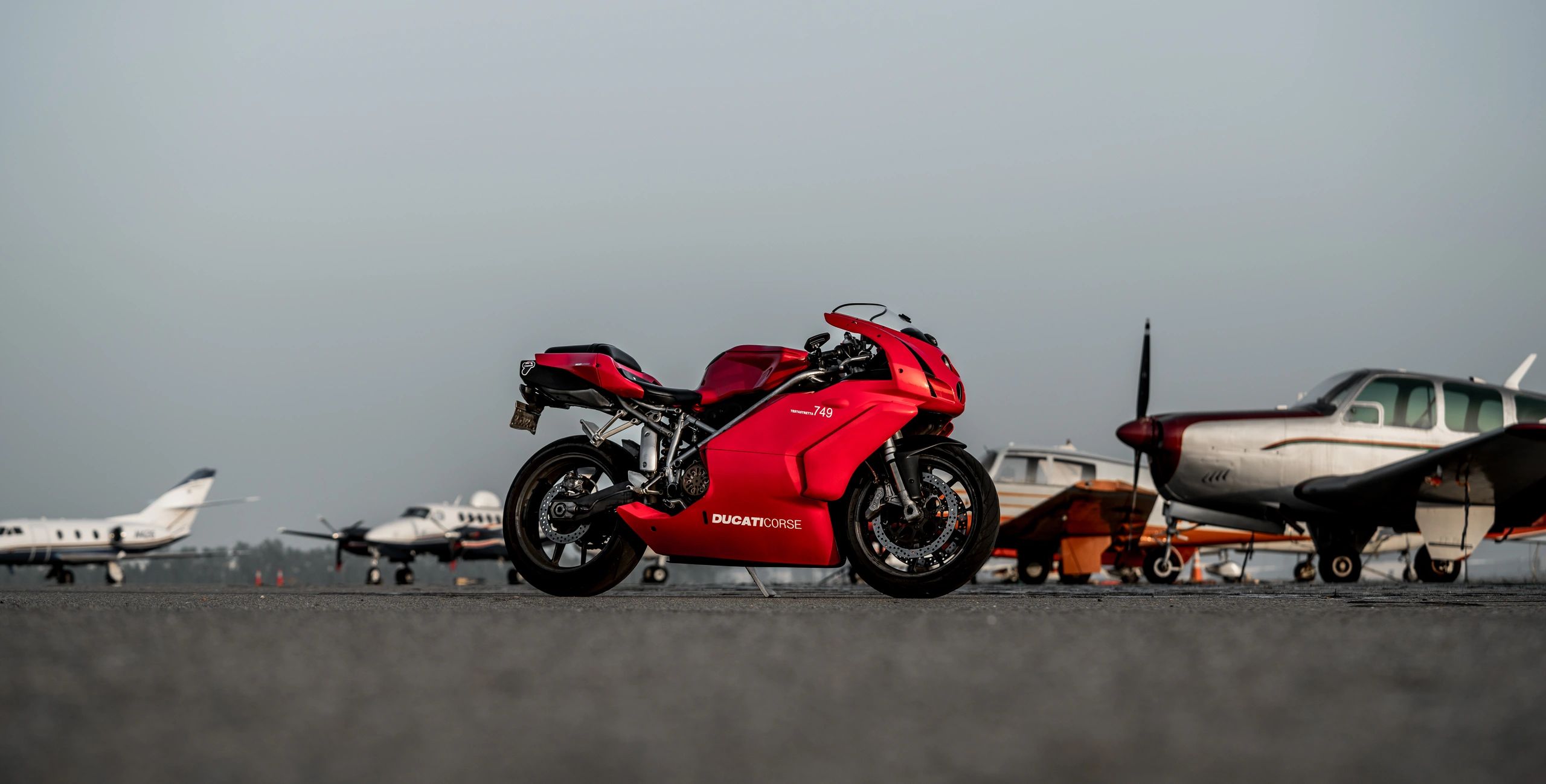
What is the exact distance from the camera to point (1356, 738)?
1.60 metres

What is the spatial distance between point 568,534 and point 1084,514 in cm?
1299

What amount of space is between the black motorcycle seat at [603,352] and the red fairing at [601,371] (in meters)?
0.02

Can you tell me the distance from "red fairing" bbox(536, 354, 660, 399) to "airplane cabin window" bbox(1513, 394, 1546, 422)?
1376 cm

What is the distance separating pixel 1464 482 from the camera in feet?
45.6

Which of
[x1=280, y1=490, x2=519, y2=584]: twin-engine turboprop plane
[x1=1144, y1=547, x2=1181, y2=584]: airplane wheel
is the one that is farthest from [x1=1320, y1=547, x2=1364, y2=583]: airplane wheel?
[x1=280, y1=490, x2=519, y2=584]: twin-engine turboprop plane

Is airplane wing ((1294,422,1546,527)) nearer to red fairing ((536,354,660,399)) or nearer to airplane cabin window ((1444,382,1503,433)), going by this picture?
airplane cabin window ((1444,382,1503,433))

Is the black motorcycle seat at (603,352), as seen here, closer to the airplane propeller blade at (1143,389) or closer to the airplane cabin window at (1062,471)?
the airplane propeller blade at (1143,389)

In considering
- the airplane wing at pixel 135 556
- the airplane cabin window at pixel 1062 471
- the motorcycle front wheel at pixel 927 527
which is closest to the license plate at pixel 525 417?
the motorcycle front wheel at pixel 927 527

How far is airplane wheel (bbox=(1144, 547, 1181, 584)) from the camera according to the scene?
1759 centimetres

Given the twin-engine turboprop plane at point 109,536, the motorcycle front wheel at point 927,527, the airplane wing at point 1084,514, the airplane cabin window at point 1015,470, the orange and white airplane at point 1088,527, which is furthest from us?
the twin-engine turboprop plane at point 109,536

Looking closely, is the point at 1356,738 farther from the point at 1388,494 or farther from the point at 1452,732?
the point at 1388,494

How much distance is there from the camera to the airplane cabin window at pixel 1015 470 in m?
22.2

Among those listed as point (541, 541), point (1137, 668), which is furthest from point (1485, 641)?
point (541, 541)

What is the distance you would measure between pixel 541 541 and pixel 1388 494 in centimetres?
1194
